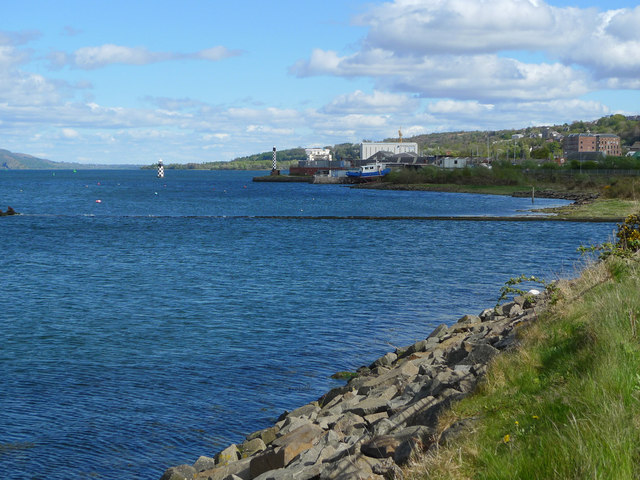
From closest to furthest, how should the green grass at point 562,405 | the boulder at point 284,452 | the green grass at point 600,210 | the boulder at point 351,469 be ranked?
the green grass at point 562,405, the boulder at point 351,469, the boulder at point 284,452, the green grass at point 600,210

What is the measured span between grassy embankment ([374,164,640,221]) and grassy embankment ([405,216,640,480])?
70895 mm

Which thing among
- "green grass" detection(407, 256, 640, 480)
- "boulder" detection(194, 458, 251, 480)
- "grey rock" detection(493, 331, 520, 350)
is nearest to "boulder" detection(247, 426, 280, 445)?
"boulder" detection(194, 458, 251, 480)

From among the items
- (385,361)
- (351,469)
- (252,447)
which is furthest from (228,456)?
(385,361)

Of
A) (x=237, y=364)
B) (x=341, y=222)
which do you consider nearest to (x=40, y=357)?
(x=237, y=364)

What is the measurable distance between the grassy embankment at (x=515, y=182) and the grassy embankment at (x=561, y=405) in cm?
7090

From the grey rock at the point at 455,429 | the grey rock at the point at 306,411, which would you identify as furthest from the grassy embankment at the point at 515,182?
the grey rock at the point at 455,429

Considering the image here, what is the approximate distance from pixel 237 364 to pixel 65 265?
1045 inches

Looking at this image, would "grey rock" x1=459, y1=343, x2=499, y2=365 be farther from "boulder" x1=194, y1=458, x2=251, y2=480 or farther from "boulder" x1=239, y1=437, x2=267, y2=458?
"boulder" x1=194, y1=458, x2=251, y2=480

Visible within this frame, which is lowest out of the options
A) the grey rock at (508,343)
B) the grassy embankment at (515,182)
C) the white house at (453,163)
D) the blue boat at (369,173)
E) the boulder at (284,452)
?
the boulder at (284,452)

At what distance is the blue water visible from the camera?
14461 mm

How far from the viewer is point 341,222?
72375mm

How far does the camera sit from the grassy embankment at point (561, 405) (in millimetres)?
6297

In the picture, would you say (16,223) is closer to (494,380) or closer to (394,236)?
(394,236)

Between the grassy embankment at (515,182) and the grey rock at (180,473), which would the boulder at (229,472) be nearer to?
the grey rock at (180,473)
